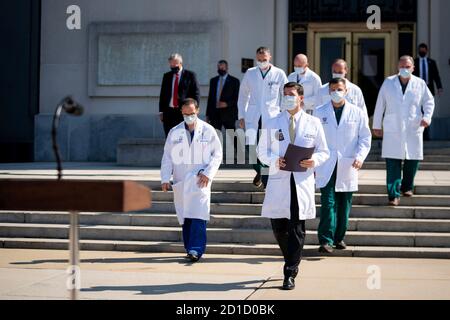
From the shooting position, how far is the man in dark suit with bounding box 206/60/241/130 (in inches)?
710

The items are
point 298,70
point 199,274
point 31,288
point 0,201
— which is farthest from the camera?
point 298,70

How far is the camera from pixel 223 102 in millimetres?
18047

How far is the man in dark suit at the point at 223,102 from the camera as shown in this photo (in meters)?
18.0

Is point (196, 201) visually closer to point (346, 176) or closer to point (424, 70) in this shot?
point (346, 176)

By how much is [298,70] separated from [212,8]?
26.2 feet

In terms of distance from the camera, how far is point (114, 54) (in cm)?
2211

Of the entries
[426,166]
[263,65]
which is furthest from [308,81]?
[426,166]

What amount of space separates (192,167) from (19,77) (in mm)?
11818

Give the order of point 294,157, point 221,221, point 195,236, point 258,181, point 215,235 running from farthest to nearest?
point 258,181, point 221,221, point 215,235, point 195,236, point 294,157

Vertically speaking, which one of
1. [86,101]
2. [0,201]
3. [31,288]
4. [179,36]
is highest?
[179,36]

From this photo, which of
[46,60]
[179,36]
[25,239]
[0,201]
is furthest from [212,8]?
[0,201]

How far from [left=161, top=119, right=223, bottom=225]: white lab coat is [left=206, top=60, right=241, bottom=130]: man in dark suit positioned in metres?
5.87

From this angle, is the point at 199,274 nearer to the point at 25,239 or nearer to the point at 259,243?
the point at 259,243

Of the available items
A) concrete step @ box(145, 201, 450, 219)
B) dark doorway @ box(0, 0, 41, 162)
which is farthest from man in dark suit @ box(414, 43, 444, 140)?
dark doorway @ box(0, 0, 41, 162)
